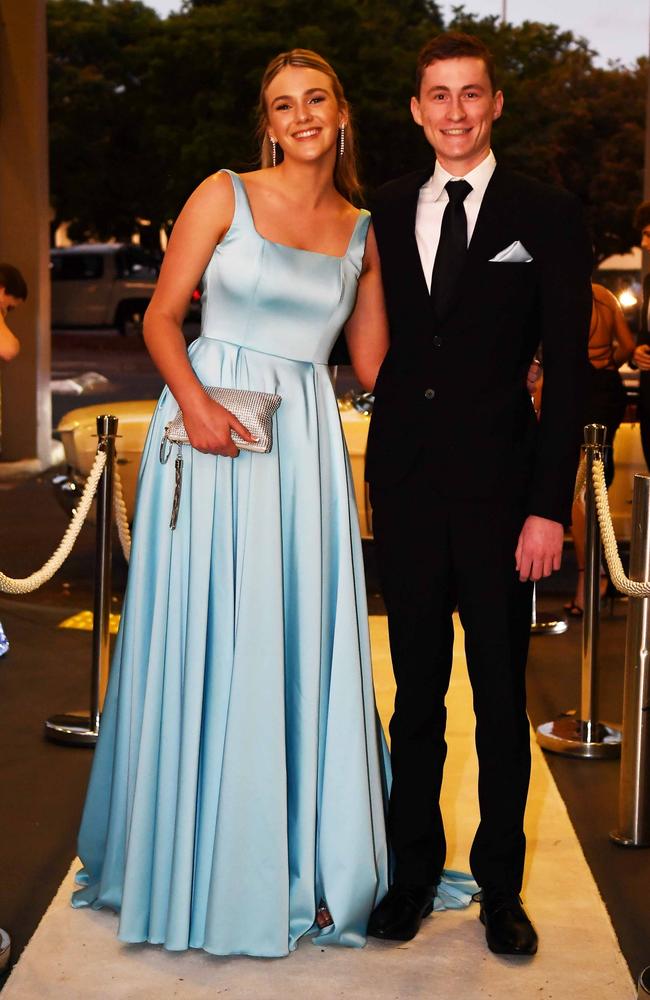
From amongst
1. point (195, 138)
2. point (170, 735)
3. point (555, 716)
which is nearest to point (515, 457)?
point (170, 735)

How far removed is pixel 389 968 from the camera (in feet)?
12.0

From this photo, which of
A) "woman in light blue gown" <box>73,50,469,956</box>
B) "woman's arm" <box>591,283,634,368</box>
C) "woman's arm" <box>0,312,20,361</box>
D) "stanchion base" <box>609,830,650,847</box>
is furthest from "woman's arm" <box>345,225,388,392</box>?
"woman's arm" <box>591,283,634,368</box>

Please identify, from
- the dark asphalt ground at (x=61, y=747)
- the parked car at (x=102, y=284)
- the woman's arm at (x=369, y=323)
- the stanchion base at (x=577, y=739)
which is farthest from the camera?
the parked car at (x=102, y=284)

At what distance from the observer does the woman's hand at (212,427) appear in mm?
3613

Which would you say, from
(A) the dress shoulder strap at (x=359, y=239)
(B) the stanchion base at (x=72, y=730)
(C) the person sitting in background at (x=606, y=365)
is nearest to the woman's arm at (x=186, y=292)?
(A) the dress shoulder strap at (x=359, y=239)

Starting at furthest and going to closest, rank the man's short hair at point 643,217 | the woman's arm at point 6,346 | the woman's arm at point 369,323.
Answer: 1. the man's short hair at point 643,217
2. the woman's arm at point 6,346
3. the woman's arm at point 369,323

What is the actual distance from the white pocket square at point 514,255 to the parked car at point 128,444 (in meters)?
4.38

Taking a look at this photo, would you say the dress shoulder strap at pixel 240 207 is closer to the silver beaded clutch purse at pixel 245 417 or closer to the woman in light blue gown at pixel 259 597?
the woman in light blue gown at pixel 259 597

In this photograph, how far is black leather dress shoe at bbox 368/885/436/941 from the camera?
3.82 meters

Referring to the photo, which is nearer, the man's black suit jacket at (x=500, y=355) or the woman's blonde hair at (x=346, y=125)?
the man's black suit jacket at (x=500, y=355)

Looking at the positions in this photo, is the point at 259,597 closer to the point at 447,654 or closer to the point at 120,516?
the point at 447,654

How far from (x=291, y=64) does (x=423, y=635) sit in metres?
1.51

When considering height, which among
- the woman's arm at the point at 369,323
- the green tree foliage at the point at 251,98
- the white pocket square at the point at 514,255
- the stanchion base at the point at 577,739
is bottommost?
the stanchion base at the point at 577,739

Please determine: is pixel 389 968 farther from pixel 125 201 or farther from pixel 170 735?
pixel 125 201
